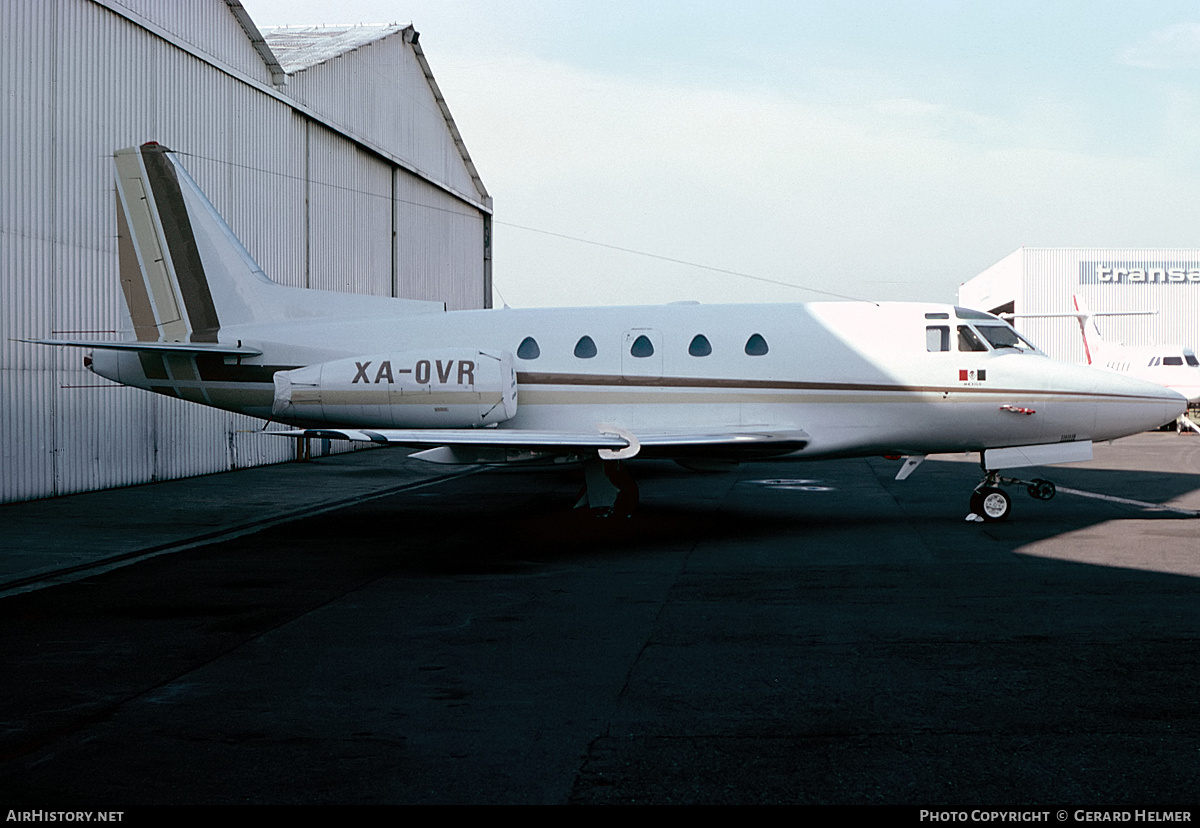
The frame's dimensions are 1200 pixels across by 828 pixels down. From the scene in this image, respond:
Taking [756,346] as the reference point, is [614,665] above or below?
below

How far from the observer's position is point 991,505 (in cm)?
1484

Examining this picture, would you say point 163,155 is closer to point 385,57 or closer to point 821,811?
point 821,811

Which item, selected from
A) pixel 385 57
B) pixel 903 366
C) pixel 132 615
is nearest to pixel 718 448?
pixel 903 366

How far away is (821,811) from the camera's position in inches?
179

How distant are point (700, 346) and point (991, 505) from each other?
4629 mm

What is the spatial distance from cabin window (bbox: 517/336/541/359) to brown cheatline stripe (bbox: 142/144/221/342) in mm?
5183

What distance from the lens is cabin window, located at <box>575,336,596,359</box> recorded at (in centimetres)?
1542

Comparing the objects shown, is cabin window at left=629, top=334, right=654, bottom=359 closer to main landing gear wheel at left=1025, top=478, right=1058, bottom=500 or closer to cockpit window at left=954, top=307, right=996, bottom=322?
cockpit window at left=954, top=307, right=996, bottom=322

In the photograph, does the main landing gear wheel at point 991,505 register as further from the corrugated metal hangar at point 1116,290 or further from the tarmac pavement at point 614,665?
the corrugated metal hangar at point 1116,290

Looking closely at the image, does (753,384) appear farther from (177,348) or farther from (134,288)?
(134,288)

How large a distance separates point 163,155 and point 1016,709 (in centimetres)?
1560

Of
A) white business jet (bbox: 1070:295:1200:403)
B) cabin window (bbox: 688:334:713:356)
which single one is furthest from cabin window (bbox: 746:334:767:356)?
white business jet (bbox: 1070:295:1200:403)

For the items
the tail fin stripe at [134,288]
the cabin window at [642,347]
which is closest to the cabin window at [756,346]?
the cabin window at [642,347]

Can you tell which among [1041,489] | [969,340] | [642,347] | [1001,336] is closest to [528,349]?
[642,347]
